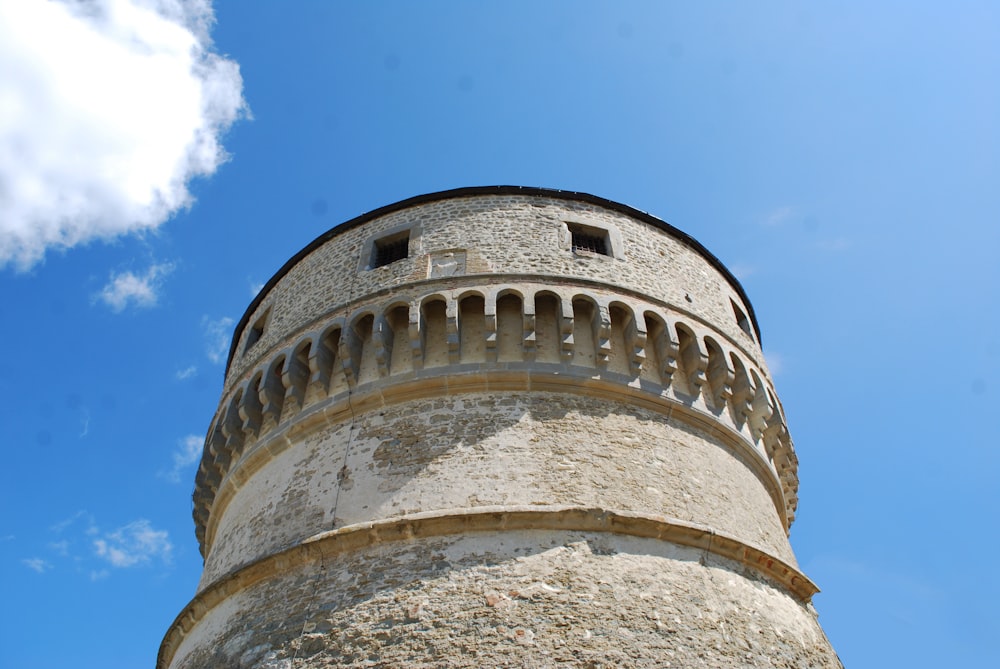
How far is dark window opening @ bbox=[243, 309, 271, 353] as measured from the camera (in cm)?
1187

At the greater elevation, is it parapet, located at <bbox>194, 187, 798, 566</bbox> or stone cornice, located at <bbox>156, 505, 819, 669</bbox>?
parapet, located at <bbox>194, 187, 798, 566</bbox>

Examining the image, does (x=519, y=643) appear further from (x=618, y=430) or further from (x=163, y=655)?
(x=163, y=655)

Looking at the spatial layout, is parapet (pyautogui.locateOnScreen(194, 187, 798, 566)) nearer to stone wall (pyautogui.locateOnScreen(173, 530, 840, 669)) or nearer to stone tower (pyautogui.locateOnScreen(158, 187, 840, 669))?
stone tower (pyautogui.locateOnScreen(158, 187, 840, 669))

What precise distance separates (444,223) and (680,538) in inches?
207

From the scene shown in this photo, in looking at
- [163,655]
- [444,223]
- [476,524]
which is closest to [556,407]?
[476,524]

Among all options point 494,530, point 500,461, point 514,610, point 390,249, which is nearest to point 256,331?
point 390,249

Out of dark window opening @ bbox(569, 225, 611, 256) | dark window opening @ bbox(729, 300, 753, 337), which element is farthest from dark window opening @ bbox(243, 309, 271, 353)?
dark window opening @ bbox(729, 300, 753, 337)

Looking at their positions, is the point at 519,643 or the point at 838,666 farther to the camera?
the point at 838,666

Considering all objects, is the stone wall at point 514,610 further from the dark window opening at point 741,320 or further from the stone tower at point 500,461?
the dark window opening at point 741,320

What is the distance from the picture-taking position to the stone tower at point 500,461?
6965 mm

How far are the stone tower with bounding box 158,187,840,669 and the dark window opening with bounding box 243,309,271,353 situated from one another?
0.07 meters

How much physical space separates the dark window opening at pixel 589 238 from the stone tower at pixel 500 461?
0.03 m

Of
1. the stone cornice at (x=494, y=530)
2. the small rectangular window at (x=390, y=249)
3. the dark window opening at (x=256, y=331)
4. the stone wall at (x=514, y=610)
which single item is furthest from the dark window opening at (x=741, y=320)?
the dark window opening at (x=256, y=331)

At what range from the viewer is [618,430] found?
8.61m
